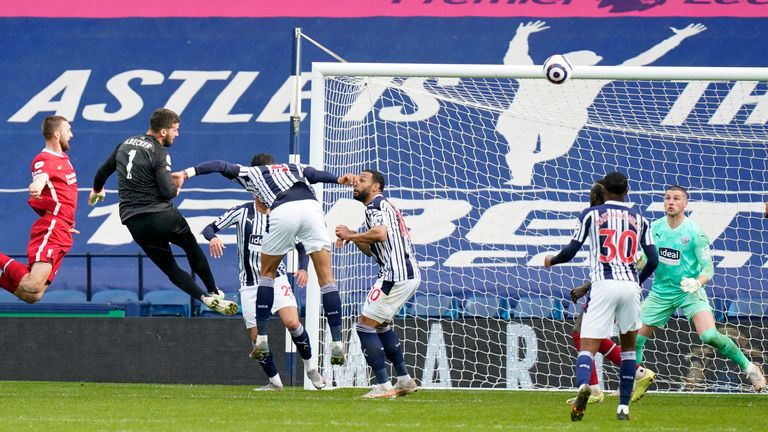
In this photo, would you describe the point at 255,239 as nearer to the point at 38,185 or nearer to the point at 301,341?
the point at 301,341

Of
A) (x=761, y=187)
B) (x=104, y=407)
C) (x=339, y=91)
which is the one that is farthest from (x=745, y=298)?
(x=104, y=407)

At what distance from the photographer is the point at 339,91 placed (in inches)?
498

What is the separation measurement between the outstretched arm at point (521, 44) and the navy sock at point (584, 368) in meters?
10.1

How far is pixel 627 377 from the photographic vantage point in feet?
25.9

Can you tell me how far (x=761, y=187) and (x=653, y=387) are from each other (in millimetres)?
3814

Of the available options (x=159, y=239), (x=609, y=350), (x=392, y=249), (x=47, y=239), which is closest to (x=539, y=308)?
(x=609, y=350)

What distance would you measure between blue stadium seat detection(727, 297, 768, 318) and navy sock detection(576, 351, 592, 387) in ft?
16.4

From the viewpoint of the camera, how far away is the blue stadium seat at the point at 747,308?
1259 cm

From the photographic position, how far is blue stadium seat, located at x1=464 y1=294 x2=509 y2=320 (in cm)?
1282

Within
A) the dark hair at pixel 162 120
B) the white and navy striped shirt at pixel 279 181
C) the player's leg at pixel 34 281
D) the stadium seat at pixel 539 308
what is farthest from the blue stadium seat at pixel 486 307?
the player's leg at pixel 34 281

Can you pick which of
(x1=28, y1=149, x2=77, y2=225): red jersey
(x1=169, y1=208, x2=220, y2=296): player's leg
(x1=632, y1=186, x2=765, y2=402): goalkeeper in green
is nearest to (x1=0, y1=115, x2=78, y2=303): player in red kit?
(x1=28, y1=149, x2=77, y2=225): red jersey

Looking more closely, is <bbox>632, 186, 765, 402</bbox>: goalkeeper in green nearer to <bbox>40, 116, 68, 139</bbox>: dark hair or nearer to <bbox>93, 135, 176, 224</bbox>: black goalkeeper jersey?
<bbox>93, 135, 176, 224</bbox>: black goalkeeper jersey

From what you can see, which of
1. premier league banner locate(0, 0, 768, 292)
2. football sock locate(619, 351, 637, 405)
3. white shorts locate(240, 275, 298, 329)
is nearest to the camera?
football sock locate(619, 351, 637, 405)

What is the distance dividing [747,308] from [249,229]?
575cm
